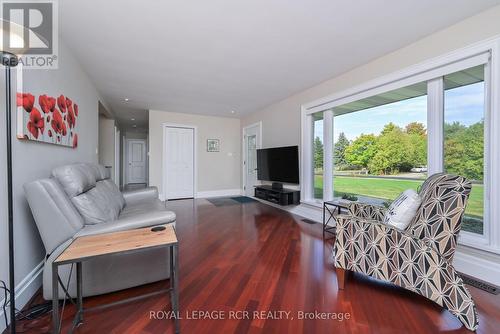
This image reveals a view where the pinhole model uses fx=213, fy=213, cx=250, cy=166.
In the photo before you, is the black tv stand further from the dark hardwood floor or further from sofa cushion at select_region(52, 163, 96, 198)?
sofa cushion at select_region(52, 163, 96, 198)

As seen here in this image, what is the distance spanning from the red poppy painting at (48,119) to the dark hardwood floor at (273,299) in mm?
1362

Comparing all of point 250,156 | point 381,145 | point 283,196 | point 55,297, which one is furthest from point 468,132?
point 250,156

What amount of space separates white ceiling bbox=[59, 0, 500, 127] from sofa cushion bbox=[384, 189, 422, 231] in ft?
5.19

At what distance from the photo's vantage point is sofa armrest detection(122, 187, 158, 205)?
10.2ft

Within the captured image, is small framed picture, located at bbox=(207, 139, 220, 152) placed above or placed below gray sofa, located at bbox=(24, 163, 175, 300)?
above

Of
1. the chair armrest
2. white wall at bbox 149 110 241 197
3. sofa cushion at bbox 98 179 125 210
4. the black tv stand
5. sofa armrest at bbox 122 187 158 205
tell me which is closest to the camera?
the chair armrest

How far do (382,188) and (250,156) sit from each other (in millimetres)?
3535

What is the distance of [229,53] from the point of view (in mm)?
2514

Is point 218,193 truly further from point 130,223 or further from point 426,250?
point 426,250

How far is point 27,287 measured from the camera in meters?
1.56

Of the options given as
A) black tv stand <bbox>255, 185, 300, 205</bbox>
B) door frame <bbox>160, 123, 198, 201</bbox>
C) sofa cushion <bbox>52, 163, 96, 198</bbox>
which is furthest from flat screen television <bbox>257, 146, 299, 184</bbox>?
sofa cushion <bbox>52, 163, 96, 198</bbox>

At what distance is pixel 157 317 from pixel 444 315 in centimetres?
192

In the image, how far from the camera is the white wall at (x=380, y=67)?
1.86 metres

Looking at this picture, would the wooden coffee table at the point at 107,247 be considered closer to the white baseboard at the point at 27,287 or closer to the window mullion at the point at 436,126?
the white baseboard at the point at 27,287
